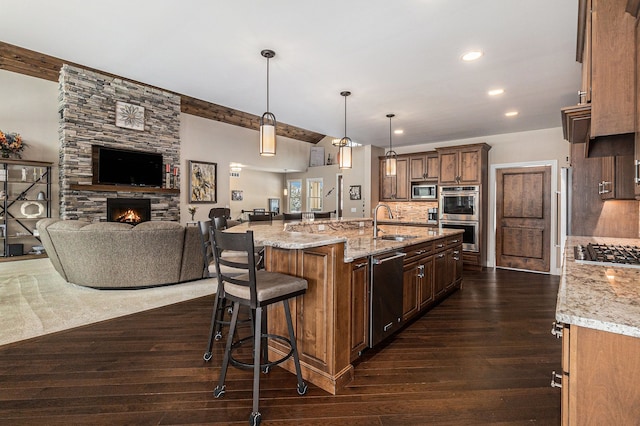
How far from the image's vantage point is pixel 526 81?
12.2 feet

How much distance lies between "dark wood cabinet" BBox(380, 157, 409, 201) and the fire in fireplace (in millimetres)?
5277

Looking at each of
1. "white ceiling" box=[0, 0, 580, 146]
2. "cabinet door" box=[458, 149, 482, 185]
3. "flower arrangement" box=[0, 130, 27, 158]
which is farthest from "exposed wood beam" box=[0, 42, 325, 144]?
"cabinet door" box=[458, 149, 482, 185]

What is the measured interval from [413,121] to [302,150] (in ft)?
17.9

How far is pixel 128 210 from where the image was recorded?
6.53m

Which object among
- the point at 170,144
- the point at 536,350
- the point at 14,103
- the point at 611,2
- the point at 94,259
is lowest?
the point at 536,350

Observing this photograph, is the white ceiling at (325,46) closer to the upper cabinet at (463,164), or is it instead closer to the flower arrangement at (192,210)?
the upper cabinet at (463,164)

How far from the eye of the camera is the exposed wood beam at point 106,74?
5.67m

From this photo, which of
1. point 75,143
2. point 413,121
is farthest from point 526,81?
point 75,143

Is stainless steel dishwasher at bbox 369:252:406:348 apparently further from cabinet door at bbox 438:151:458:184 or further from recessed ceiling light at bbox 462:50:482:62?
cabinet door at bbox 438:151:458:184

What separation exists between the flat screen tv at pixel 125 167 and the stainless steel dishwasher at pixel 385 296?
601cm

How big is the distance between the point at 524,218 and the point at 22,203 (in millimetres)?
9698

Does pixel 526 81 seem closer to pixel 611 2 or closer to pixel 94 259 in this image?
pixel 611 2

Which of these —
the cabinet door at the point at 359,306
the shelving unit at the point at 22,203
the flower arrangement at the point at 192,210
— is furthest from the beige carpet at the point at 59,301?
the flower arrangement at the point at 192,210

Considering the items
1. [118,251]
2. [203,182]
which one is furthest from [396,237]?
[203,182]
